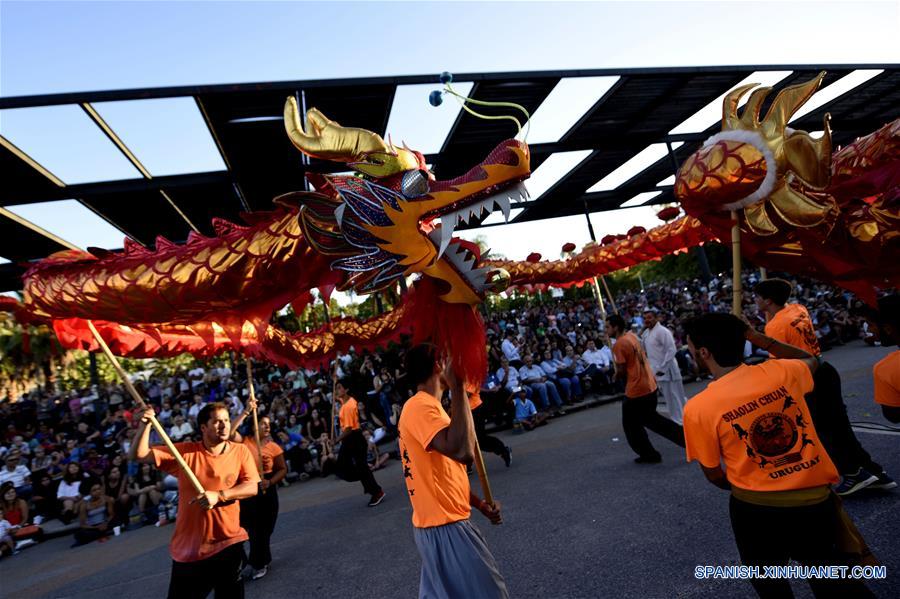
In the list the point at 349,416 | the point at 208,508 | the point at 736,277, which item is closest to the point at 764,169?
the point at 736,277

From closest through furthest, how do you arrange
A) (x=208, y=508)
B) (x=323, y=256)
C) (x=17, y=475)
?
(x=323, y=256) < (x=208, y=508) < (x=17, y=475)

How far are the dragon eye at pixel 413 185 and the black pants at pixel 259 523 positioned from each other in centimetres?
364

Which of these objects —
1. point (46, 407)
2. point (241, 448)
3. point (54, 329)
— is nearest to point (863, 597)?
point (241, 448)

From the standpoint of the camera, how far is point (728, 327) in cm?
204

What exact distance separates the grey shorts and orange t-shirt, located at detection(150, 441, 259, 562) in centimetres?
147

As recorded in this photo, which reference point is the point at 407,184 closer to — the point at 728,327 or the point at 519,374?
the point at 728,327

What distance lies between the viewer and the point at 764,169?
87.7 inches

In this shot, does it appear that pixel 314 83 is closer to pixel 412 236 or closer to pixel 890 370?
pixel 412 236

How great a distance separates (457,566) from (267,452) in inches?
129

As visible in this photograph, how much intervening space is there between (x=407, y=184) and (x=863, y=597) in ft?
7.50

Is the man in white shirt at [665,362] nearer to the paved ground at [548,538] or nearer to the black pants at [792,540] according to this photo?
the paved ground at [548,538]

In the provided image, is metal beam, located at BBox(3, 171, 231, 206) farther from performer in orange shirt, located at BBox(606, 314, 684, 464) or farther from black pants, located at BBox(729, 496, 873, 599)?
black pants, located at BBox(729, 496, 873, 599)

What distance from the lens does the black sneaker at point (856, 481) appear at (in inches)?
131

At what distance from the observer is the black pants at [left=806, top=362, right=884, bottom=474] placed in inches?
128
